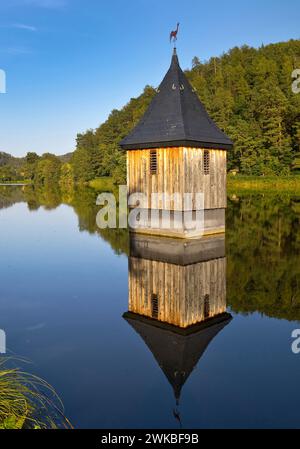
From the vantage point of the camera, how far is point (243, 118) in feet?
188

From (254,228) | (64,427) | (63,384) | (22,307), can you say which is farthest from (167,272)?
(254,228)

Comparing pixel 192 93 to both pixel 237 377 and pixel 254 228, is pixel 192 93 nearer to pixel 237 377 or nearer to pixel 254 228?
pixel 254 228

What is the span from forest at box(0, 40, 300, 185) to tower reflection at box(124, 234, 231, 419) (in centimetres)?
3600

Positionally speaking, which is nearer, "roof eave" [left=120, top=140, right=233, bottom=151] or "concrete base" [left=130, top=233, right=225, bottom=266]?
"concrete base" [left=130, top=233, right=225, bottom=266]

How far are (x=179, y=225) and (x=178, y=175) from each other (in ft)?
6.56

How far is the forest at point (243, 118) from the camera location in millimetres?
48531

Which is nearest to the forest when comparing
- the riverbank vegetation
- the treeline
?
the treeline

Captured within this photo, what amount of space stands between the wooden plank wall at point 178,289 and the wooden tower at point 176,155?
4296 mm

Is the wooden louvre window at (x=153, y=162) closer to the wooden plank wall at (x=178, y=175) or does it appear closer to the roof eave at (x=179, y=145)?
the wooden plank wall at (x=178, y=175)

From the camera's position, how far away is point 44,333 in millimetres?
7367

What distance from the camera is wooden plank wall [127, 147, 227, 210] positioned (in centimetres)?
1595

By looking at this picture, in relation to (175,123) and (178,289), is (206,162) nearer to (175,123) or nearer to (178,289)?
(175,123)

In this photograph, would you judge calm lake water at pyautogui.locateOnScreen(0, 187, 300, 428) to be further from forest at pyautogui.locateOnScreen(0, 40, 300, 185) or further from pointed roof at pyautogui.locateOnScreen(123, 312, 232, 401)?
forest at pyautogui.locateOnScreen(0, 40, 300, 185)
